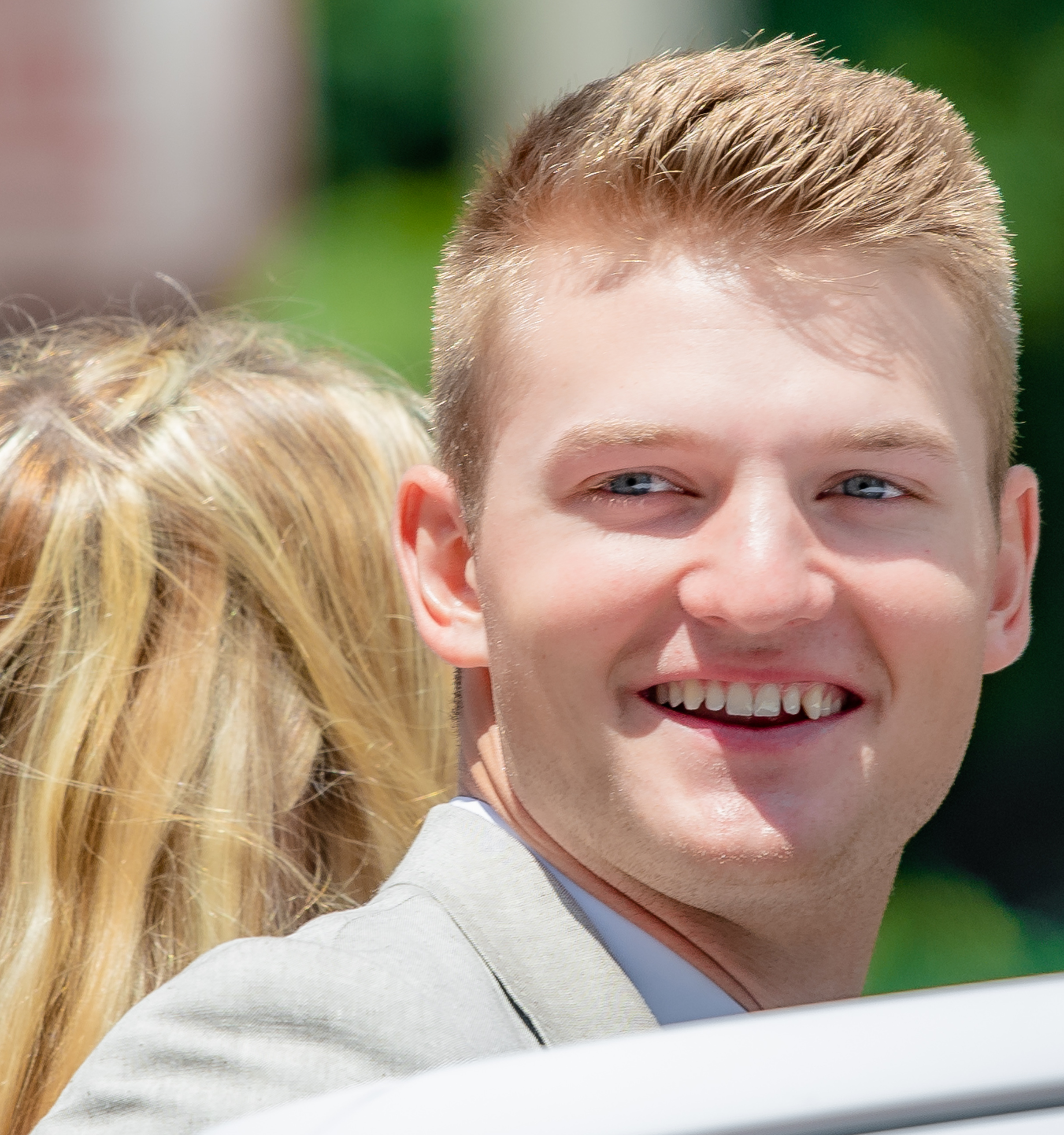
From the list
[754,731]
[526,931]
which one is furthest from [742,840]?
[526,931]

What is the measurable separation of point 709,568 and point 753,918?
402 mm

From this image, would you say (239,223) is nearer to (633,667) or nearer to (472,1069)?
(633,667)

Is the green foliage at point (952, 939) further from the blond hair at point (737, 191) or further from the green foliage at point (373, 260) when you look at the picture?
the blond hair at point (737, 191)

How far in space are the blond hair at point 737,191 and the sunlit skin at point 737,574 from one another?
55 millimetres

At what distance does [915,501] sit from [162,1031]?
904 millimetres

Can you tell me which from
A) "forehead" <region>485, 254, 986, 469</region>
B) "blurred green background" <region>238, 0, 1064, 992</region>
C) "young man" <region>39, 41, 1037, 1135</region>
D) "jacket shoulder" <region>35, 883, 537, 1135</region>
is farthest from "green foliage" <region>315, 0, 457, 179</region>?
"jacket shoulder" <region>35, 883, 537, 1135</region>

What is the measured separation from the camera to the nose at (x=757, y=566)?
4.81 feet

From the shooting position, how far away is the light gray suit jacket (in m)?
1.29

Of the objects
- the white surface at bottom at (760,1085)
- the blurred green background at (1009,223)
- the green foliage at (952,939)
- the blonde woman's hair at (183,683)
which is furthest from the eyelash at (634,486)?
the green foliage at (952,939)

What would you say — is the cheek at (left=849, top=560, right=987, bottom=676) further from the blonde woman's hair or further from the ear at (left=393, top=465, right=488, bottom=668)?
the blonde woman's hair

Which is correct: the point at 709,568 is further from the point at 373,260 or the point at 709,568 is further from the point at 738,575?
the point at 373,260

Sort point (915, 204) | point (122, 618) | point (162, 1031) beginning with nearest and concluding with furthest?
point (162, 1031) → point (915, 204) → point (122, 618)

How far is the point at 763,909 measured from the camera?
1618 mm

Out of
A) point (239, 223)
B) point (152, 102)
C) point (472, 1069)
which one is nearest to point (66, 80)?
point (152, 102)
